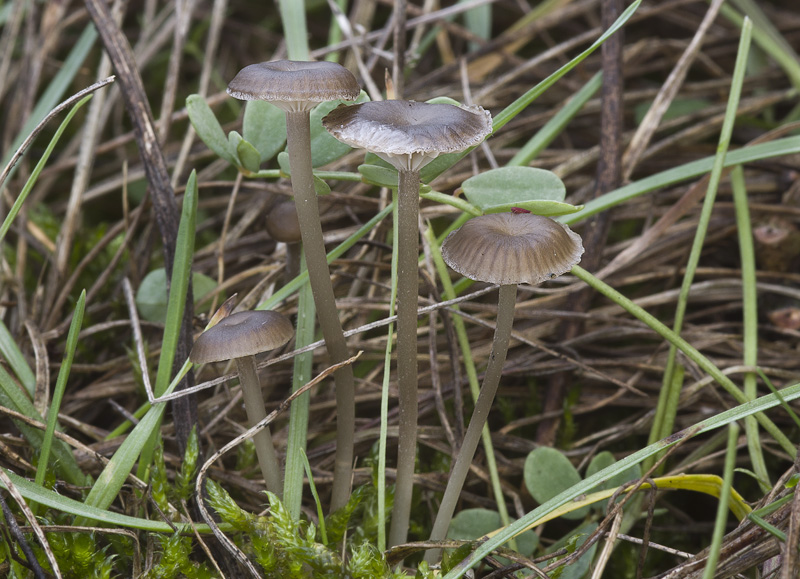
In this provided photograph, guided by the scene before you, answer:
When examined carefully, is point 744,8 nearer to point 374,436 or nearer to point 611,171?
point 611,171

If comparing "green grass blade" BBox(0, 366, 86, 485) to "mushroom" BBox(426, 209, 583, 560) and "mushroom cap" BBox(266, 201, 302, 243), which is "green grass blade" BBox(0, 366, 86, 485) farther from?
"mushroom" BBox(426, 209, 583, 560)

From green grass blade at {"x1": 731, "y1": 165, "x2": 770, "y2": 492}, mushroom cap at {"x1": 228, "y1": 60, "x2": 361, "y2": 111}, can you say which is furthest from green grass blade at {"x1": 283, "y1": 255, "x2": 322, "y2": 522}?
green grass blade at {"x1": 731, "y1": 165, "x2": 770, "y2": 492}

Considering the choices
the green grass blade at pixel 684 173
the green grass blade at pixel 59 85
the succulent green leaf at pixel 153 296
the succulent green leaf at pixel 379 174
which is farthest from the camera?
the green grass blade at pixel 59 85

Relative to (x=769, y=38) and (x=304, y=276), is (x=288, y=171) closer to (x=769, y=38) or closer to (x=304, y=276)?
(x=304, y=276)

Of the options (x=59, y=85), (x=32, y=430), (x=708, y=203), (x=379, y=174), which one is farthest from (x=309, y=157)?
(x=59, y=85)

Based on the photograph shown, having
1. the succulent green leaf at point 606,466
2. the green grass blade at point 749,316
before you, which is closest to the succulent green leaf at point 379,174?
the succulent green leaf at point 606,466

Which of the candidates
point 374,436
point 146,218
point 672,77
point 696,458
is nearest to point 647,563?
point 696,458

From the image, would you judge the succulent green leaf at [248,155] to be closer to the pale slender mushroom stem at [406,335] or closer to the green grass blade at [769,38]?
the pale slender mushroom stem at [406,335]
